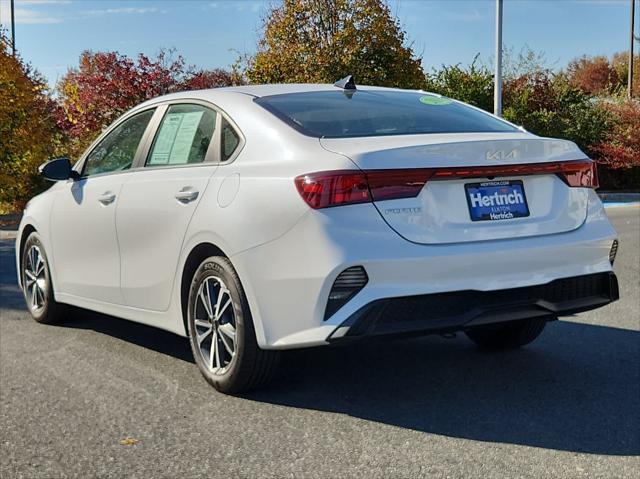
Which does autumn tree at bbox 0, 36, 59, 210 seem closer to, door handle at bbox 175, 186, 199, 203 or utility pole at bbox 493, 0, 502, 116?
utility pole at bbox 493, 0, 502, 116

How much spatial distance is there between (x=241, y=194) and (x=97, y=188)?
173 cm

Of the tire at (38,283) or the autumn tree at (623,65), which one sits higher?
the tire at (38,283)

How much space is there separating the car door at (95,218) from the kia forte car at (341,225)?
103 millimetres

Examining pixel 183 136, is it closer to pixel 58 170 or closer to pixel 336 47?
pixel 58 170

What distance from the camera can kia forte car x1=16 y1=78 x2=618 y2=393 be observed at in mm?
4082

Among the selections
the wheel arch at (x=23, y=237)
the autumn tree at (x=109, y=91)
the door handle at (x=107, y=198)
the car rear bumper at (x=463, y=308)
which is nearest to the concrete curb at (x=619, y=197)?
the autumn tree at (x=109, y=91)

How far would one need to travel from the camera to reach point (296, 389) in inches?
192

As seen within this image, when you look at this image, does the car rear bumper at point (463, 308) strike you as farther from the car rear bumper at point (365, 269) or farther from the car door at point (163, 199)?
the car door at point (163, 199)

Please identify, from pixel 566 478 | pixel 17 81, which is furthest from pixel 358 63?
pixel 566 478

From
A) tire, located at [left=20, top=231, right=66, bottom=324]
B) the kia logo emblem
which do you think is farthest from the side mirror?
the kia logo emblem

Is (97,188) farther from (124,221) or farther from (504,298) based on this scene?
(504,298)

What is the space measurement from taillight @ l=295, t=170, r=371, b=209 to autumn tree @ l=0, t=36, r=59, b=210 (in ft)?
52.3

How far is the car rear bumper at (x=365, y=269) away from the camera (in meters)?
4.04

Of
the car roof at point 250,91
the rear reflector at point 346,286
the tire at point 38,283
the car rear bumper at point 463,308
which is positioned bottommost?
the tire at point 38,283
